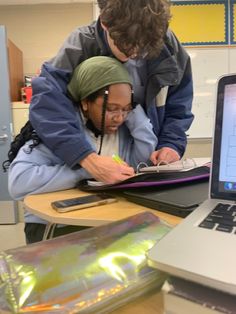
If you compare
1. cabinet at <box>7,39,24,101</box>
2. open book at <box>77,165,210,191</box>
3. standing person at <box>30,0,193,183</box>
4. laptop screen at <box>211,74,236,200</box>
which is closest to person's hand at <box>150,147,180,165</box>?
standing person at <box>30,0,193,183</box>

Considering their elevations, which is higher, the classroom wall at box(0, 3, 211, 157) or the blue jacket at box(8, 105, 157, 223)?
the classroom wall at box(0, 3, 211, 157)

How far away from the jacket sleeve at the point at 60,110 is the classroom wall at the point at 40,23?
274cm

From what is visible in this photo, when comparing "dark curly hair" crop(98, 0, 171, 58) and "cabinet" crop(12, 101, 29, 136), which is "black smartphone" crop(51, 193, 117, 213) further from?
"cabinet" crop(12, 101, 29, 136)

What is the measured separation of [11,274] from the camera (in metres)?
0.44

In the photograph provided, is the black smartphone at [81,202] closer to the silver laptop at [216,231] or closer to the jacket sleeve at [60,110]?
the jacket sleeve at [60,110]

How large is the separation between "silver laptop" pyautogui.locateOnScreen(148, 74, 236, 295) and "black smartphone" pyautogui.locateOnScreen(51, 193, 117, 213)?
257 millimetres

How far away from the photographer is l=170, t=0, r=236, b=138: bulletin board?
333 centimetres

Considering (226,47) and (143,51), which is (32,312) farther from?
A: (226,47)

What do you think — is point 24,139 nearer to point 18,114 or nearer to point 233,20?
point 18,114

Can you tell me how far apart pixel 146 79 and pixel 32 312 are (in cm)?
89

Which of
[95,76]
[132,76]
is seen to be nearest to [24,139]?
[95,76]

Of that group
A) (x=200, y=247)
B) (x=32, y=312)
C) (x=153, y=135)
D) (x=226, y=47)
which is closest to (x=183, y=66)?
(x=153, y=135)

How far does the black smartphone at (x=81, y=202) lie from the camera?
29.7 inches

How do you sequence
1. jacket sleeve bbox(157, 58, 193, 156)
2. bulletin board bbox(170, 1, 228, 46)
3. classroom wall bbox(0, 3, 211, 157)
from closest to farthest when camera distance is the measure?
jacket sleeve bbox(157, 58, 193, 156)
bulletin board bbox(170, 1, 228, 46)
classroom wall bbox(0, 3, 211, 157)
